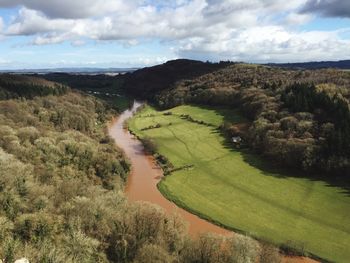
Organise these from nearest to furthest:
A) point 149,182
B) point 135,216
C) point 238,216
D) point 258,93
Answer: point 135,216 < point 238,216 < point 149,182 < point 258,93

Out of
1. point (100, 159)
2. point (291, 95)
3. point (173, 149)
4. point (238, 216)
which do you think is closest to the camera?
point (238, 216)

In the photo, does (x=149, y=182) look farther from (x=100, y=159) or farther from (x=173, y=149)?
(x=173, y=149)

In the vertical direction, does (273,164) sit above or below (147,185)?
above

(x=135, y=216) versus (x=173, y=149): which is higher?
(x=135, y=216)

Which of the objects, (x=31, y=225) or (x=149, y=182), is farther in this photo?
(x=149, y=182)

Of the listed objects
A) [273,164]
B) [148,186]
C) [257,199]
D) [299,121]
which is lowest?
[148,186]

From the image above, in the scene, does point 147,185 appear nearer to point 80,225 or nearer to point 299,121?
point 80,225

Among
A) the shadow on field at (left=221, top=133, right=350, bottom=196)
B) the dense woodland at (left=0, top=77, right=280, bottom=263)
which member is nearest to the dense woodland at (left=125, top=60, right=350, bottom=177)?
the shadow on field at (left=221, top=133, right=350, bottom=196)

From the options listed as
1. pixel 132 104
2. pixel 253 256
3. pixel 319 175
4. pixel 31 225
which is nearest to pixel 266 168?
pixel 319 175

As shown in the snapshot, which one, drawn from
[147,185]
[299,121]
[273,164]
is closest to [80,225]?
[147,185]
